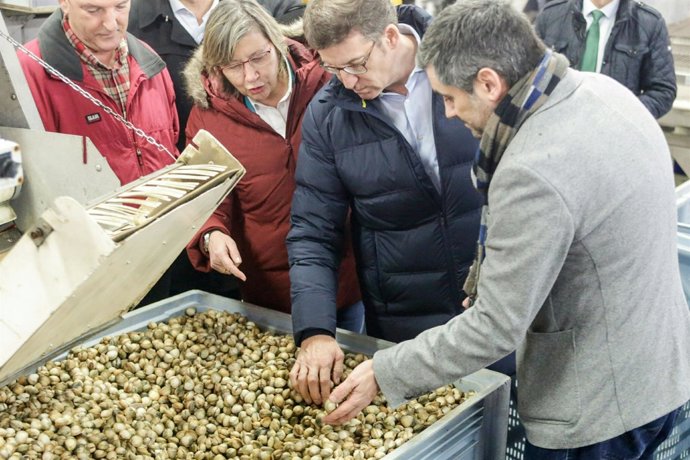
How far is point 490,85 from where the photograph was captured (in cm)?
147

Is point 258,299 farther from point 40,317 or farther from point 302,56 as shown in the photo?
point 40,317

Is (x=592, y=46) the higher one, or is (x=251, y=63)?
(x=251, y=63)

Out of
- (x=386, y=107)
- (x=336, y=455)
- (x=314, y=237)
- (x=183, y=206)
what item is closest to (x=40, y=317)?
(x=183, y=206)

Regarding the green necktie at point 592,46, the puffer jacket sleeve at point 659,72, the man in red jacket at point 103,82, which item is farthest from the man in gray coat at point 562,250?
the green necktie at point 592,46

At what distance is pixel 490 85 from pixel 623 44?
2.71 meters

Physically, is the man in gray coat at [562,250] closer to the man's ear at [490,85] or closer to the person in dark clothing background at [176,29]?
the man's ear at [490,85]

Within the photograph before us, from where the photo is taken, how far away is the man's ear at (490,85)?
4.75ft

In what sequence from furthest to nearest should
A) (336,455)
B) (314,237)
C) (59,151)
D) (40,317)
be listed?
(314,237), (336,455), (59,151), (40,317)

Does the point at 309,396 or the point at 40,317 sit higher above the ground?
the point at 40,317

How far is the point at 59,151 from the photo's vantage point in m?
1.66

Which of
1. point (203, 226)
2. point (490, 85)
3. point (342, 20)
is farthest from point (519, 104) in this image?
point (203, 226)

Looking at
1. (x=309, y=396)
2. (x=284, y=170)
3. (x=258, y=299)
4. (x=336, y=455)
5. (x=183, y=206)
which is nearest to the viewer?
(x=183, y=206)

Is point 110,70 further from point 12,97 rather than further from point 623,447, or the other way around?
point 623,447

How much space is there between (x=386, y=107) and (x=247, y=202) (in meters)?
0.64
